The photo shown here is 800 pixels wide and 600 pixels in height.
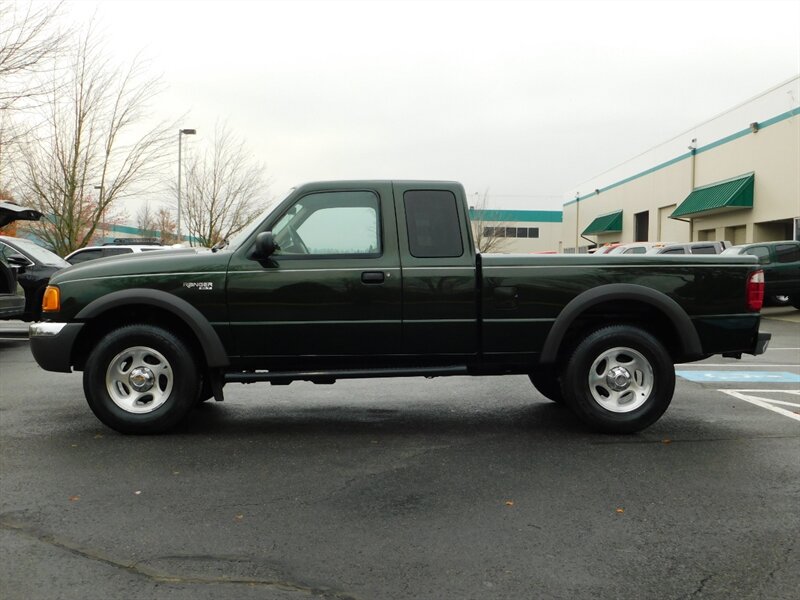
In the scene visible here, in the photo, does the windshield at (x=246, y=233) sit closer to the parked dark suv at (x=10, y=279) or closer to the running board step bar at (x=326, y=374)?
the running board step bar at (x=326, y=374)

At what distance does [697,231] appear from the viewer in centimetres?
3247

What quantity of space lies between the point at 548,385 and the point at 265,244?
3.18 m

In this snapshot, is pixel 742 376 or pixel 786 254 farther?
pixel 786 254

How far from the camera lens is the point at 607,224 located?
44875 millimetres

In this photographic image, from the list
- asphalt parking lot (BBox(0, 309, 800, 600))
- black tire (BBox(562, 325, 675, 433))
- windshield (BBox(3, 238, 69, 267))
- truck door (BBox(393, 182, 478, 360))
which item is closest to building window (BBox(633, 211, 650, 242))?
windshield (BBox(3, 238, 69, 267))

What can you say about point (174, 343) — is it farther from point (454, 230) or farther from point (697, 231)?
point (697, 231)

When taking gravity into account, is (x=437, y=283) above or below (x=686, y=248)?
below

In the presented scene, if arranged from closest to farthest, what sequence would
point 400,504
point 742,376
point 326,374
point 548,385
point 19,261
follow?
1. point 400,504
2. point 326,374
3. point 548,385
4. point 742,376
5. point 19,261

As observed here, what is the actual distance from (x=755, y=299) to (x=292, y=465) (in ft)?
12.7

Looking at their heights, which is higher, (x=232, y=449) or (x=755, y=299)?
(x=755, y=299)

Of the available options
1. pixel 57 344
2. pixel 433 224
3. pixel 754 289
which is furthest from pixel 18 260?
pixel 754 289

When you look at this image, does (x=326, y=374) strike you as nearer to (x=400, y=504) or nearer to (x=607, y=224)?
(x=400, y=504)

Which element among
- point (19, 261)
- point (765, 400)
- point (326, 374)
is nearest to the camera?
point (326, 374)

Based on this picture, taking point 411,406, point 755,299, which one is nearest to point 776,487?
point 755,299
